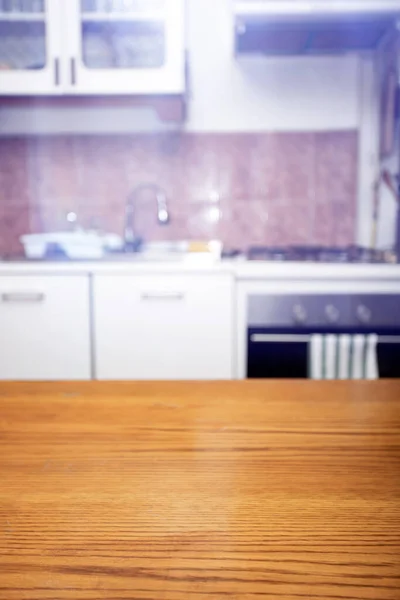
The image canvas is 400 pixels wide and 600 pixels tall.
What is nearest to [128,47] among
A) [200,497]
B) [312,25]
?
[312,25]

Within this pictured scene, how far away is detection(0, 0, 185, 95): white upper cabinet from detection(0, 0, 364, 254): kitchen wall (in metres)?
0.27

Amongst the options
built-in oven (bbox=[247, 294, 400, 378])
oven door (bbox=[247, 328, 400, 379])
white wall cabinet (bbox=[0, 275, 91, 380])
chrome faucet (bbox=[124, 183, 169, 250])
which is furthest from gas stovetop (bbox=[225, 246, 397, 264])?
white wall cabinet (bbox=[0, 275, 91, 380])

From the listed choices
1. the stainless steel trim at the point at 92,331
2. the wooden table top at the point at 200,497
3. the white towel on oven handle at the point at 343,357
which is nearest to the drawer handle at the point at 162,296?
the stainless steel trim at the point at 92,331

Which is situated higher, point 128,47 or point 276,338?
point 128,47

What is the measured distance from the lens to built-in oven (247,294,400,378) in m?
1.96

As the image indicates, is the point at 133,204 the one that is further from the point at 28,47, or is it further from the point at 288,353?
the point at 288,353

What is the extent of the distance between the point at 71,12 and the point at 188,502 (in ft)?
7.46

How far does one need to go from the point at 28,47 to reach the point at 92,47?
0.86 ft

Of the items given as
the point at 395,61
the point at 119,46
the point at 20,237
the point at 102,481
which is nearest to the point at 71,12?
the point at 119,46

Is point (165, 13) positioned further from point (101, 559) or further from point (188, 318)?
point (101, 559)

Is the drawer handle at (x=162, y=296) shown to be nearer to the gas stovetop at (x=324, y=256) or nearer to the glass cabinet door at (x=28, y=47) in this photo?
the gas stovetop at (x=324, y=256)

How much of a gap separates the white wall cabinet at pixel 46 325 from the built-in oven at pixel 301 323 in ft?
1.89

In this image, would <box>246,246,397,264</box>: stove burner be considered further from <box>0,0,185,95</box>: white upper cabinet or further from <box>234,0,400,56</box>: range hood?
<box>234,0,400,56</box>: range hood

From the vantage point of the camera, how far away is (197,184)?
8.39 feet
